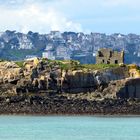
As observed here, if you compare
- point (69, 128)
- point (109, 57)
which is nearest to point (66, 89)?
point (109, 57)

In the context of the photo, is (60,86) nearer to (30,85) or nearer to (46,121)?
(30,85)

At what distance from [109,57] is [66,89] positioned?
13.9 meters

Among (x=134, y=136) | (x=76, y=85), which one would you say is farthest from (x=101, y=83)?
(x=134, y=136)

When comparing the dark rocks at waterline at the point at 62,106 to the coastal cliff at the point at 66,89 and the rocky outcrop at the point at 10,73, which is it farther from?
the rocky outcrop at the point at 10,73

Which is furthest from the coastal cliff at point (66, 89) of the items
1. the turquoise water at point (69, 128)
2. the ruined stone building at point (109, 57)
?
the ruined stone building at point (109, 57)

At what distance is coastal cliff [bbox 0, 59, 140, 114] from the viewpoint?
92.5 meters

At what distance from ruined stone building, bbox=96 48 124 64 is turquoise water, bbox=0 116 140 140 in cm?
2183

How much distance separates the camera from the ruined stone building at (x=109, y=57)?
11169cm

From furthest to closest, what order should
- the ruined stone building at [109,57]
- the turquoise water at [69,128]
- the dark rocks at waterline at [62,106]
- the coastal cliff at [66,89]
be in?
the ruined stone building at [109,57], the coastal cliff at [66,89], the dark rocks at waterline at [62,106], the turquoise water at [69,128]

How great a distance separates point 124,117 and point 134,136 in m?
25.2

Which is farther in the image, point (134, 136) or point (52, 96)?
point (52, 96)

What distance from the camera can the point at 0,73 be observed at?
103500mm

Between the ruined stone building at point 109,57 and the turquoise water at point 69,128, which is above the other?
the ruined stone building at point 109,57

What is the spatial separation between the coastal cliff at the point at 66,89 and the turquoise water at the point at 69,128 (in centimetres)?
191
